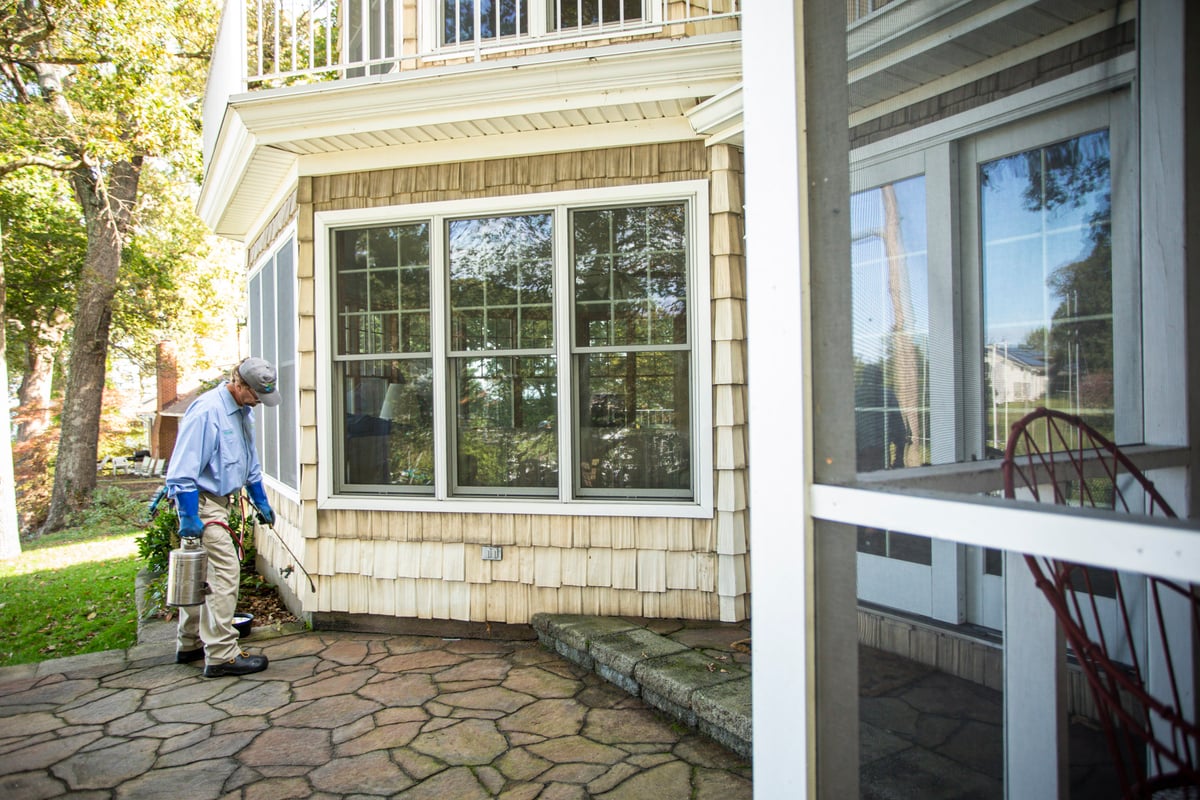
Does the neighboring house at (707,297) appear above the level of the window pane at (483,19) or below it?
below

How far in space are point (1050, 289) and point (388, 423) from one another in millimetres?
3813

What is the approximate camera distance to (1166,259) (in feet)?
5.37

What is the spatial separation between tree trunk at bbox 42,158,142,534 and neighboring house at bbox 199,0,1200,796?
7342 millimetres

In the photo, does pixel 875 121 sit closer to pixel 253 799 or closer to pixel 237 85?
pixel 253 799

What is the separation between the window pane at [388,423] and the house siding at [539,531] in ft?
0.70

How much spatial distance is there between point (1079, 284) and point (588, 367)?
113 inches

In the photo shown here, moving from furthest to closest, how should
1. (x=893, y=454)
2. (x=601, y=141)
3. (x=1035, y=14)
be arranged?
1. (x=601, y=141)
2. (x=1035, y=14)
3. (x=893, y=454)

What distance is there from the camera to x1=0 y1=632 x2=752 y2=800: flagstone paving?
2.73m

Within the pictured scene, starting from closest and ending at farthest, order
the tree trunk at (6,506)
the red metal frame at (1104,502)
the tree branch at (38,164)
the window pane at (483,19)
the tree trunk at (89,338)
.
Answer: the red metal frame at (1104,502) < the window pane at (483,19) < the tree trunk at (6,506) < the tree branch at (38,164) < the tree trunk at (89,338)

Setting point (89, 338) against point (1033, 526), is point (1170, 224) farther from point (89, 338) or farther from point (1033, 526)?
point (89, 338)

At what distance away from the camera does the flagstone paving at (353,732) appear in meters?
2.73

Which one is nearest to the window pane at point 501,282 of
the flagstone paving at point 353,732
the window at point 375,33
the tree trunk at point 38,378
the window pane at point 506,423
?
the window pane at point 506,423

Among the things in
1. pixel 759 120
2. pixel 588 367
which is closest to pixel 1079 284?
pixel 759 120

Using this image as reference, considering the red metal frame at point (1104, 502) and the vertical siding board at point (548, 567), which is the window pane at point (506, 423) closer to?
the vertical siding board at point (548, 567)
